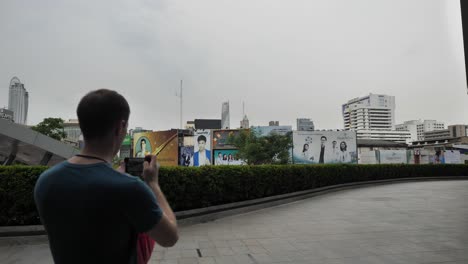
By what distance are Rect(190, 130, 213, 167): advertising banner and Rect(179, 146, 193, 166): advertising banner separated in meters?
0.98

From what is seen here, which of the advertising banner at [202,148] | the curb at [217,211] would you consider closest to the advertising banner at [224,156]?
the advertising banner at [202,148]

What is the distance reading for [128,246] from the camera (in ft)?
4.79

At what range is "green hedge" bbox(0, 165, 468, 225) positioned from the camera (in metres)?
6.32

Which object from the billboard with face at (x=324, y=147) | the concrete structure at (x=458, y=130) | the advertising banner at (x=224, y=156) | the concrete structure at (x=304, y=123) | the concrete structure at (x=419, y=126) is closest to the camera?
the billboard with face at (x=324, y=147)

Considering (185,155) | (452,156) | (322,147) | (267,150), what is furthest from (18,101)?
(452,156)

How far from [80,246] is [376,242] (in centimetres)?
620

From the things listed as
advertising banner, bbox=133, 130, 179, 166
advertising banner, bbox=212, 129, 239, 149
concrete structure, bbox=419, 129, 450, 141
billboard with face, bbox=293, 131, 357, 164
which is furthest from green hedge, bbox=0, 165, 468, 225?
concrete structure, bbox=419, 129, 450, 141

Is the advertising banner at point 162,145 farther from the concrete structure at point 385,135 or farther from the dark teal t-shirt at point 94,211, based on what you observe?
the concrete structure at point 385,135

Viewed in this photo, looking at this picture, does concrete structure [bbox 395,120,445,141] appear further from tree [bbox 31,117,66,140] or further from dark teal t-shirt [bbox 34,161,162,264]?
dark teal t-shirt [bbox 34,161,162,264]

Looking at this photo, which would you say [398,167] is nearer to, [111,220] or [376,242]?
[376,242]

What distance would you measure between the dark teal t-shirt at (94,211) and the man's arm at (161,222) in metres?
0.05

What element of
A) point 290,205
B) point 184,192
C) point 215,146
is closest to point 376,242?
point 184,192

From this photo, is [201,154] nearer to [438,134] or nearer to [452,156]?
[452,156]

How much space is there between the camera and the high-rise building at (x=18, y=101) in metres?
51.7
